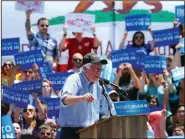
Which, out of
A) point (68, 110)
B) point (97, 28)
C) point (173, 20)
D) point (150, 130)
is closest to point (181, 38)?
point (173, 20)

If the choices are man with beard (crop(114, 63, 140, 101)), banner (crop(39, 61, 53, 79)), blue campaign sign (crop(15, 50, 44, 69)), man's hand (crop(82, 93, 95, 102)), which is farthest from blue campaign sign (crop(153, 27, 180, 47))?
man's hand (crop(82, 93, 95, 102))

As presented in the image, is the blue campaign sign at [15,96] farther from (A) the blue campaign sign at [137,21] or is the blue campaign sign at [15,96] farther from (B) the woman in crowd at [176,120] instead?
(A) the blue campaign sign at [137,21]

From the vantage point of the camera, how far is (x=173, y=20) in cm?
1232

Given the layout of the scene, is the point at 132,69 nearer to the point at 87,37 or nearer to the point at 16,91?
the point at 87,37

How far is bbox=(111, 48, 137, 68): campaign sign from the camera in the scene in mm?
11328

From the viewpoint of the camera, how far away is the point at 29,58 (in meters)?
11.1

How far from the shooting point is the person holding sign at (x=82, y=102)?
642 centimetres

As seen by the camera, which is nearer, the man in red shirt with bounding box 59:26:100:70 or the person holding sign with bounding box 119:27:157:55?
the person holding sign with bounding box 119:27:157:55

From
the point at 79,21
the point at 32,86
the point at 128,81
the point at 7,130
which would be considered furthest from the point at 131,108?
the point at 79,21

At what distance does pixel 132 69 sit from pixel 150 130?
1.57 meters

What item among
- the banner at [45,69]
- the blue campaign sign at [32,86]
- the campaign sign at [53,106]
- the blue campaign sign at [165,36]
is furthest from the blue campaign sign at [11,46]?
the blue campaign sign at [165,36]

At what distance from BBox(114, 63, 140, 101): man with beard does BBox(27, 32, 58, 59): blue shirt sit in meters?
1.24

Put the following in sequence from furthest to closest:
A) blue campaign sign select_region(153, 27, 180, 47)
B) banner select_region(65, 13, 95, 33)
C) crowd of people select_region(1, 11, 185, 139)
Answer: blue campaign sign select_region(153, 27, 180, 47), banner select_region(65, 13, 95, 33), crowd of people select_region(1, 11, 185, 139)

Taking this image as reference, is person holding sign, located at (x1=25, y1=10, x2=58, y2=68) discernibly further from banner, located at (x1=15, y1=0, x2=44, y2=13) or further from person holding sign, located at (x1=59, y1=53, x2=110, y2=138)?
person holding sign, located at (x1=59, y1=53, x2=110, y2=138)
